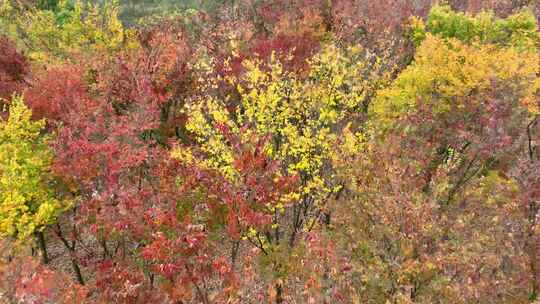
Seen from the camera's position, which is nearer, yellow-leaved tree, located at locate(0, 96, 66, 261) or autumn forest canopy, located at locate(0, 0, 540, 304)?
autumn forest canopy, located at locate(0, 0, 540, 304)

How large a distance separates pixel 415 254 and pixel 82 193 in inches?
734

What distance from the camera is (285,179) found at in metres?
24.7

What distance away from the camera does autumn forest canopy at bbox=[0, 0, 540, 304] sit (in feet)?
65.0

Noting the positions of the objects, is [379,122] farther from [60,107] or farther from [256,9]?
[256,9]

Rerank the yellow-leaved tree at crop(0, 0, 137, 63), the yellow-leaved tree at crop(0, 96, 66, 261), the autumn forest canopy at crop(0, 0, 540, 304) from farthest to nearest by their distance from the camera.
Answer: the yellow-leaved tree at crop(0, 0, 137, 63), the yellow-leaved tree at crop(0, 96, 66, 261), the autumn forest canopy at crop(0, 0, 540, 304)

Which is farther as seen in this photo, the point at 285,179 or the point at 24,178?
the point at 24,178

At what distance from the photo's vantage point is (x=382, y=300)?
2009cm

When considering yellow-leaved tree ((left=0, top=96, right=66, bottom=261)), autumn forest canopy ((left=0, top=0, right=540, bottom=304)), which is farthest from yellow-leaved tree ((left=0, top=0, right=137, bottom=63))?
yellow-leaved tree ((left=0, top=96, right=66, bottom=261))

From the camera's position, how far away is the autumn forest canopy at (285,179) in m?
19.8

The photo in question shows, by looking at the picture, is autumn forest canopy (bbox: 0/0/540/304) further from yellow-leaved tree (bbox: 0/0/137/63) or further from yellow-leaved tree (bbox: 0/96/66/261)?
yellow-leaved tree (bbox: 0/0/137/63)

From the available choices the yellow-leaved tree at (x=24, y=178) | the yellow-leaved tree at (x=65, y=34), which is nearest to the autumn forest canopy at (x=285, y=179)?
the yellow-leaved tree at (x=24, y=178)

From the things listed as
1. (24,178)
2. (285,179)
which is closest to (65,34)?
(24,178)

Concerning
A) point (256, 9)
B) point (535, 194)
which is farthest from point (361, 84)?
point (256, 9)

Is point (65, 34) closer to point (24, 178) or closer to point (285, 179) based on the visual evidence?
point (24, 178)
